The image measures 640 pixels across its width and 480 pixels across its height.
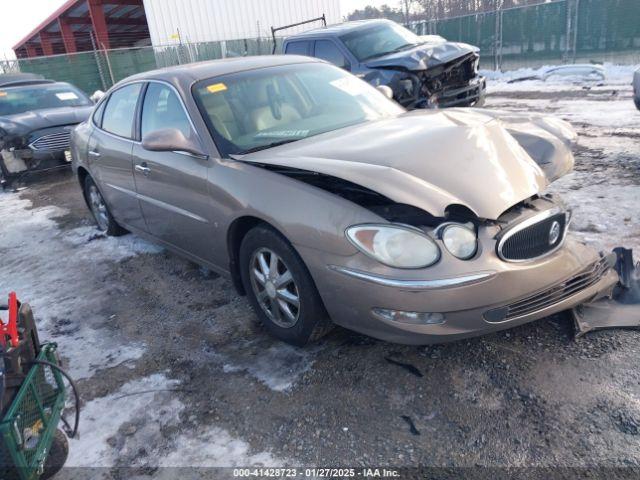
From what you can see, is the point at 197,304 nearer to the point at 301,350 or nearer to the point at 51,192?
the point at 301,350

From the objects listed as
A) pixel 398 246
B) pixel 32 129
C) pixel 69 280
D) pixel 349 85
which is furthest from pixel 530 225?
pixel 32 129

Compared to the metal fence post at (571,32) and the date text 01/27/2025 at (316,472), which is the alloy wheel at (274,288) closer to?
the date text 01/27/2025 at (316,472)

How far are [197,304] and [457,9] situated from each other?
38521 mm

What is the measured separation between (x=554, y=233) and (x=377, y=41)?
7.05 m

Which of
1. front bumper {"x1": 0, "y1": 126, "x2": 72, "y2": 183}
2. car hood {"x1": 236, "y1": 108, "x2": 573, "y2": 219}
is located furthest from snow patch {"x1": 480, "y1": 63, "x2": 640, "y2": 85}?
front bumper {"x1": 0, "y1": 126, "x2": 72, "y2": 183}

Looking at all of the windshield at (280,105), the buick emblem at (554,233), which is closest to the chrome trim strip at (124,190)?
the windshield at (280,105)

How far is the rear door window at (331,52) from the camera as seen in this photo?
878cm

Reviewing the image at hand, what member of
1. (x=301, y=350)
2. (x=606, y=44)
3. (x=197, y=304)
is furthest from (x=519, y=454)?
(x=606, y=44)

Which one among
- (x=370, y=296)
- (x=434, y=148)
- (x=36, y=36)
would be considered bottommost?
(x=370, y=296)

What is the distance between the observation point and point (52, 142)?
8.76m

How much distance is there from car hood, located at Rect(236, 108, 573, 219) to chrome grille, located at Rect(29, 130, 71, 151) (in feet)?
22.3

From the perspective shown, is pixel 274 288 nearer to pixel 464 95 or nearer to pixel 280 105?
pixel 280 105

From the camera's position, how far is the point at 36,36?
3875cm

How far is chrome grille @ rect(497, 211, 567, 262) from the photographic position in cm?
258
